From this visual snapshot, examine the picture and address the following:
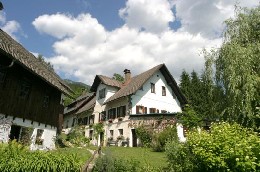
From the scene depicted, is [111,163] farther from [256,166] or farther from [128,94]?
[128,94]

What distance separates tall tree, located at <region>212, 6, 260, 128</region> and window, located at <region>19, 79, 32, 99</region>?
44.8ft

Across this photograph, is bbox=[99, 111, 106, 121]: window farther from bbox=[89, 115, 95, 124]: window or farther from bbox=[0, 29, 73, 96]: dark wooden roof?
bbox=[0, 29, 73, 96]: dark wooden roof

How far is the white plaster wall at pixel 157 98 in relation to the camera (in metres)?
35.0

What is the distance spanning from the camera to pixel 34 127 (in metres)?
22.2

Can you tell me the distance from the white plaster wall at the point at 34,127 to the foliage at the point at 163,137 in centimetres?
898

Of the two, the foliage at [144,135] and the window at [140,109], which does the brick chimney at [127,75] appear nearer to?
the window at [140,109]

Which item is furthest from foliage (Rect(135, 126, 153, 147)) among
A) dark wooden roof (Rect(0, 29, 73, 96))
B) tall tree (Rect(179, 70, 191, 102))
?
tall tree (Rect(179, 70, 191, 102))

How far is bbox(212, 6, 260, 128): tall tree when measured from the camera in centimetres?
1658

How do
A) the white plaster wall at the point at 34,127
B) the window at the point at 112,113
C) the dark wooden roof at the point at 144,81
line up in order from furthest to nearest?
the window at the point at 112,113
the dark wooden roof at the point at 144,81
the white plaster wall at the point at 34,127

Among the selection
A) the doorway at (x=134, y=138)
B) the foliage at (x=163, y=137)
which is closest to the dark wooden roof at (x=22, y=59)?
the foliage at (x=163, y=137)

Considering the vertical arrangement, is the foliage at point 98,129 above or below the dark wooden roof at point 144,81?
below

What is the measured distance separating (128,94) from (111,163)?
68.2 feet

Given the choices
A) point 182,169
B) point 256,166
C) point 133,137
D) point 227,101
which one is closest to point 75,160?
point 182,169

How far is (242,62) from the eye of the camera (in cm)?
1702
